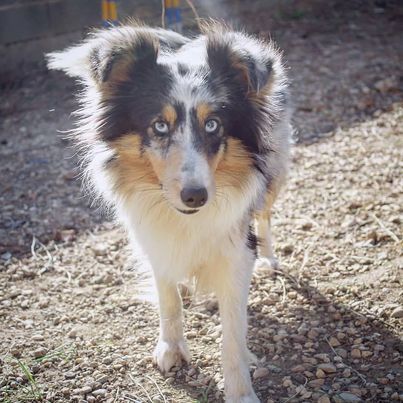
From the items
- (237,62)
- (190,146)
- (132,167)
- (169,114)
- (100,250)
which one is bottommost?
(100,250)

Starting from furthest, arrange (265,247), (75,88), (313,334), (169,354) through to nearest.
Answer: (75,88)
(265,247)
(313,334)
(169,354)

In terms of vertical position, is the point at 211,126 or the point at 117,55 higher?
the point at 117,55

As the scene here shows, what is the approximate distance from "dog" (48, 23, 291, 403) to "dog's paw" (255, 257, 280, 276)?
2.85ft

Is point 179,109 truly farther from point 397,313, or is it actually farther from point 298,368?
point 397,313

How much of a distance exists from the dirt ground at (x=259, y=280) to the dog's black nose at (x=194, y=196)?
0.97 m

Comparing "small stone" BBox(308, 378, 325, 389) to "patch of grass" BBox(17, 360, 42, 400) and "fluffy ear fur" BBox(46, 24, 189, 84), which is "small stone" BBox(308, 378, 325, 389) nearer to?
"patch of grass" BBox(17, 360, 42, 400)

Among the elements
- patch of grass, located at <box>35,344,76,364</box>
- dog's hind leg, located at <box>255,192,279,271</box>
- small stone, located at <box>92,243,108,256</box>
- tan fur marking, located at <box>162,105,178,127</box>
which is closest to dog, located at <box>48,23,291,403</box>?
Result: tan fur marking, located at <box>162,105,178,127</box>

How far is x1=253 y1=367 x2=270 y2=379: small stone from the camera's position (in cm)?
326

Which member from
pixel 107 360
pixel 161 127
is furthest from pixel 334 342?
pixel 161 127

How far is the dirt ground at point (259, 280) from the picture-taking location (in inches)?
128

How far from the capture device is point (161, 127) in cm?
293

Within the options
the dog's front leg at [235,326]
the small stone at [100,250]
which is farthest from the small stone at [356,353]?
the small stone at [100,250]

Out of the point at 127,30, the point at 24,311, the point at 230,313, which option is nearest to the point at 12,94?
the point at 24,311

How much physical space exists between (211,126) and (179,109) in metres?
0.16
